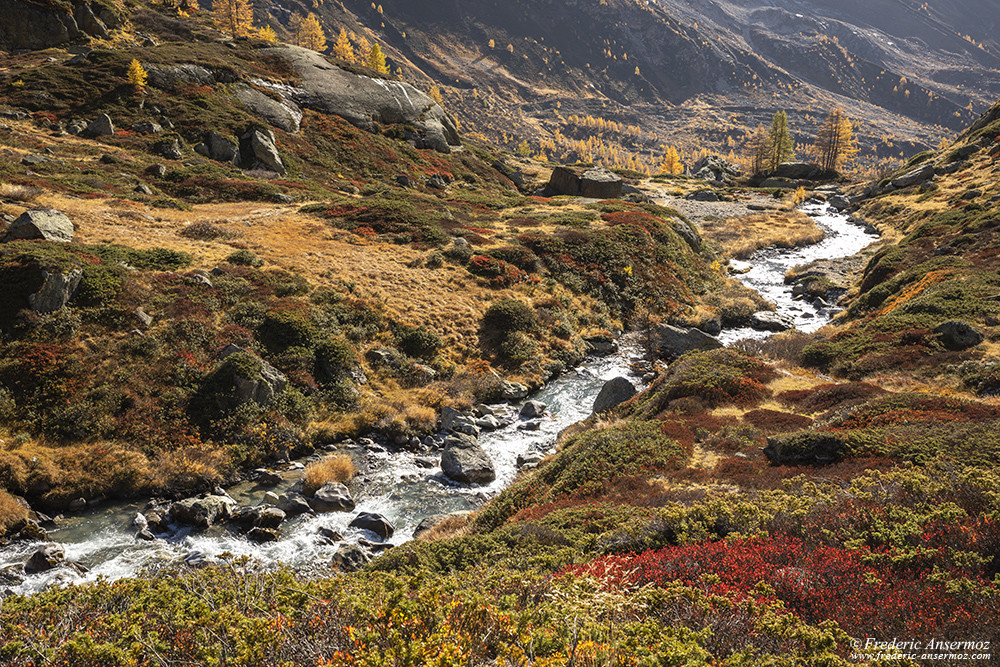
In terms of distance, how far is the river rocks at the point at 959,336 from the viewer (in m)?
22.1

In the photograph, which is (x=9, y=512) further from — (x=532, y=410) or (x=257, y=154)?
(x=257, y=154)

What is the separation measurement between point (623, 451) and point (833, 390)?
1007 cm

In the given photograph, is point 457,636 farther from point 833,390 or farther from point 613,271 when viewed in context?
point 613,271

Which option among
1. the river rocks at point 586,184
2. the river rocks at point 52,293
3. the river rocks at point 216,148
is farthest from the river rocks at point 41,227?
the river rocks at point 586,184

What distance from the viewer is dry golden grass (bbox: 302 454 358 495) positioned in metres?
17.1

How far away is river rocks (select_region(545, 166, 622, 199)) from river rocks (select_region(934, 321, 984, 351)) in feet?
164

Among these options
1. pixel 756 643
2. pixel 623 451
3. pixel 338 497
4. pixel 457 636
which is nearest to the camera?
pixel 457 636

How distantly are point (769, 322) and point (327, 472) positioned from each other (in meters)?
34.2

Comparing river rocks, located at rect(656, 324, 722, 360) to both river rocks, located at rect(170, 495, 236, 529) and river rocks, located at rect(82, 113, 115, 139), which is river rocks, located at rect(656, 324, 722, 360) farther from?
river rocks, located at rect(82, 113, 115, 139)

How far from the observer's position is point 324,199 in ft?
153

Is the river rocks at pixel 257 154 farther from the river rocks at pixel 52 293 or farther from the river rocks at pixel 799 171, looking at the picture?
the river rocks at pixel 799 171

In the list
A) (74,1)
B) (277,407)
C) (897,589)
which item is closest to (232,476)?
(277,407)

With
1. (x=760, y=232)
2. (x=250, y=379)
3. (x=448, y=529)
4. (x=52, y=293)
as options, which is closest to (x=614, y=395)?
(x=448, y=529)

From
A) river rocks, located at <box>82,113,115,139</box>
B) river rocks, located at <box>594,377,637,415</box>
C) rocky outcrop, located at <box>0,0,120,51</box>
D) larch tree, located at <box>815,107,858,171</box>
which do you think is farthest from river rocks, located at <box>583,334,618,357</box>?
larch tree, located at <box>815,107,858,171</box>
